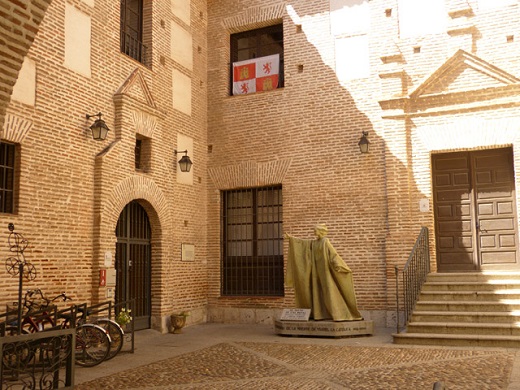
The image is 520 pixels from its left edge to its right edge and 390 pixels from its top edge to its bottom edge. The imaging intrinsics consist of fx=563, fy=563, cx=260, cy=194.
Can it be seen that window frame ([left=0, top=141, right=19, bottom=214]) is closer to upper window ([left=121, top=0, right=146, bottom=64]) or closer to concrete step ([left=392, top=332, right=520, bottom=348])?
upper window ([left=121, top=0, right=146, bottom=64])

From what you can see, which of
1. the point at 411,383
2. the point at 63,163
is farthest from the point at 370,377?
the point at 63,163

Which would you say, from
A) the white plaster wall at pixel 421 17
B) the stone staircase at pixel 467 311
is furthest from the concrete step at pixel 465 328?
the white plaster wall at pixel 421 17

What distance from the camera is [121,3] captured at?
36.0 feet

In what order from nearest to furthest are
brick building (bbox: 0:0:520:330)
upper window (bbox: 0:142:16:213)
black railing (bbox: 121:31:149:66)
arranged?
upper window (bbox: 0:142:16:213) → brick building (bbox: 0:0:520:330) → black railing (bbox: 121:31:149:66)

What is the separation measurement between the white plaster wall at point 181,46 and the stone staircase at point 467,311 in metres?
6.89

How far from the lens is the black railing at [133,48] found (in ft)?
35.9

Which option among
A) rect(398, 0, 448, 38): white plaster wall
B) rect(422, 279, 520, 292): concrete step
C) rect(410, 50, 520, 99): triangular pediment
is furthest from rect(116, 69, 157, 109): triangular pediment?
rect(422, 279, 520, 292): concrete step

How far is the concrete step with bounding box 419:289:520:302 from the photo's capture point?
370 inches

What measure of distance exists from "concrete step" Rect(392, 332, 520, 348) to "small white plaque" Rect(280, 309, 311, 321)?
65.1 inches

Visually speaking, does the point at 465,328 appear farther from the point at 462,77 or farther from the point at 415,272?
the point at 462,77

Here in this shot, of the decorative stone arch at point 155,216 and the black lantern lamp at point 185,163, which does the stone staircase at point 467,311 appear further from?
the black lantern lamp at point 185,163

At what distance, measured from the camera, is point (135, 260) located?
35.6 ft

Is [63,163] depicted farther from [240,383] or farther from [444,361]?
[444,361]

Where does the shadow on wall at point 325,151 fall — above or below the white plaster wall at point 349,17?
below
